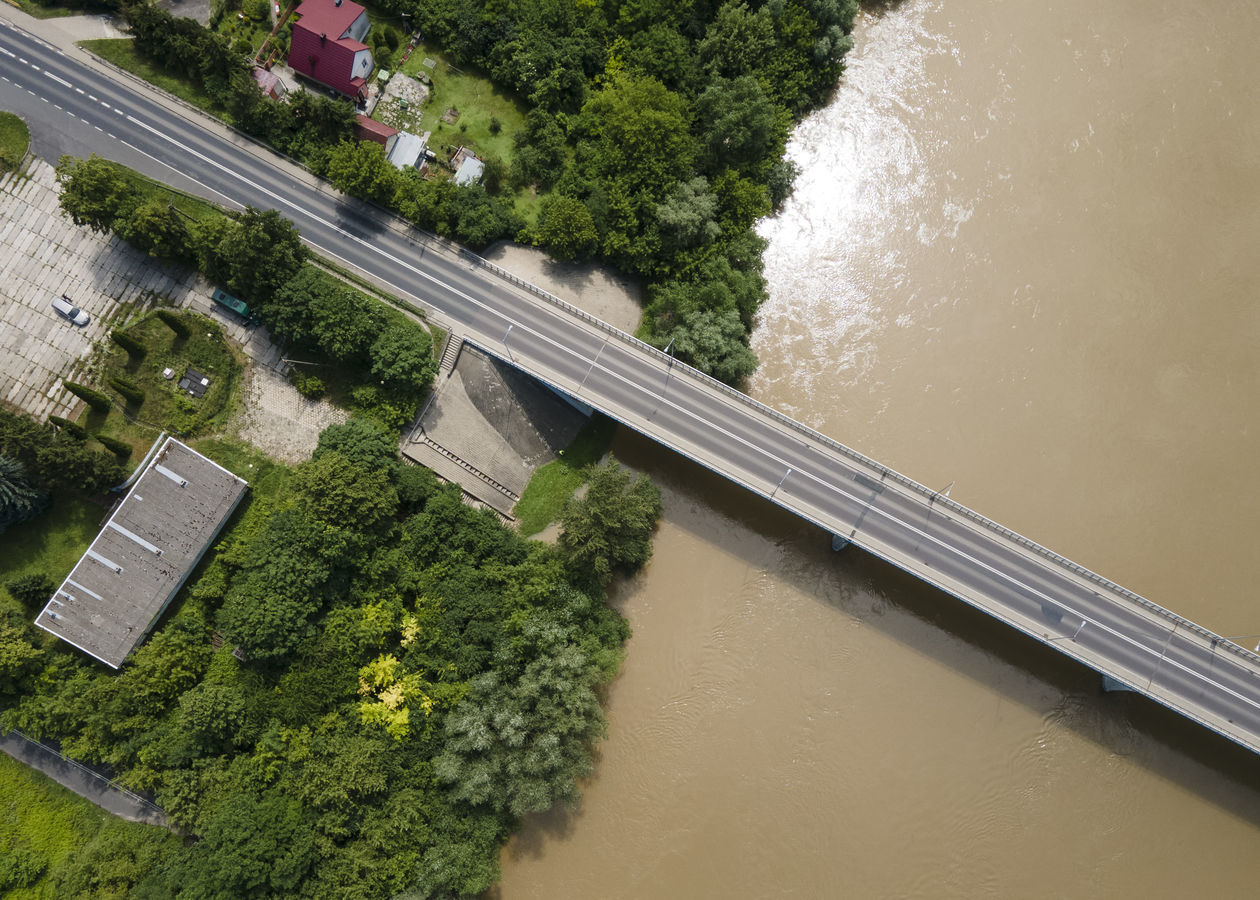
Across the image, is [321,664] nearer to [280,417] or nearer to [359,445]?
[359,445]

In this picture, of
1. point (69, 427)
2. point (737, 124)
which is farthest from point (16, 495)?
point (737, 124)

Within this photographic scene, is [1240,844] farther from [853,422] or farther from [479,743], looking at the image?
[479,743]

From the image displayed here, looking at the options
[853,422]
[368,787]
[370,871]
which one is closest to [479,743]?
[368,787]

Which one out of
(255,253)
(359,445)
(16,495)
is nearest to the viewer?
(16,495)

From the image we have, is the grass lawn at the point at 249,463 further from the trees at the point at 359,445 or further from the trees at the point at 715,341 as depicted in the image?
the trees at the point at 715,341

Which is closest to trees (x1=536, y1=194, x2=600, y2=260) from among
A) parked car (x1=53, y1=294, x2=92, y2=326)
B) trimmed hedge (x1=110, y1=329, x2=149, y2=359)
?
trimmed hedge (x1=110, y1=329, x2=149, y2=359)

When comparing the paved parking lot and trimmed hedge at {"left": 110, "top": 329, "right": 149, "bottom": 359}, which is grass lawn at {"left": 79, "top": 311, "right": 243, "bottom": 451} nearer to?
trimmed hedge at {"left": 110, "top": 329, "right": 149, "bottom": 359}

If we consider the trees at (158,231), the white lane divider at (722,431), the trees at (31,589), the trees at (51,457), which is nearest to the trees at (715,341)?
the white lane divider at (722,431)
